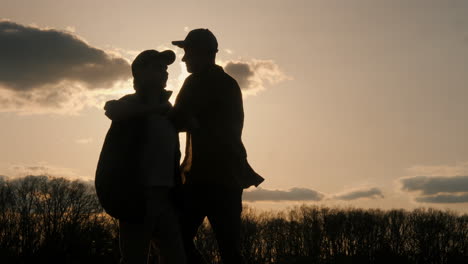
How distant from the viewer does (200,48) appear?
4645 mm

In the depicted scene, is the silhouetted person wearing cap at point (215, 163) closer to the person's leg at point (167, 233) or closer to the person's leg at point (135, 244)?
the person's leg at point (167, 233)

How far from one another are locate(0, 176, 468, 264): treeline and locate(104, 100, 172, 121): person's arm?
42485 mm

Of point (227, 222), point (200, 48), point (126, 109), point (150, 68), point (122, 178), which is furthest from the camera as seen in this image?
point (200, 48)

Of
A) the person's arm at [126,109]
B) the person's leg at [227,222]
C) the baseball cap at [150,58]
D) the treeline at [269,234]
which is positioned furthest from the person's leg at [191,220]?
the treeline at [269,234]

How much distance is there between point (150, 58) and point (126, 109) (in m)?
0.43

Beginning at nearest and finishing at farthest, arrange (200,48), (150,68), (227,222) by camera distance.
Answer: (150,68) < (227,222) < (200,48)

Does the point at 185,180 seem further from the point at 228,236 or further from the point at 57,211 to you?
the point at 57,211

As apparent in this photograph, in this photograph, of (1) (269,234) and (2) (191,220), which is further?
(1) (269,234)

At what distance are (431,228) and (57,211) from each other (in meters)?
34.9

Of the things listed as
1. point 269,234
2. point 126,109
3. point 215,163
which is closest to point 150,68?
point 126,109

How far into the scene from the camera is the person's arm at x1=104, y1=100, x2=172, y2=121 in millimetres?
3852

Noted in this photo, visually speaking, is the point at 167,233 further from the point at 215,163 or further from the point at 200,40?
the point at 200,40

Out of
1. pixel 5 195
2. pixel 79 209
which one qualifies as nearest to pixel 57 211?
pixel 79 209

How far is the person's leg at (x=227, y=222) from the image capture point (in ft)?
14.0
